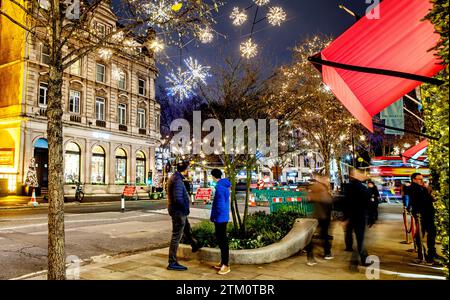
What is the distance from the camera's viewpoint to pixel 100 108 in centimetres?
3119

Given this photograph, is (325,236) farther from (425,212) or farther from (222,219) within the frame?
(222,219)

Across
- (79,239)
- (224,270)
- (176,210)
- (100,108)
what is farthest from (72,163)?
(224,270)

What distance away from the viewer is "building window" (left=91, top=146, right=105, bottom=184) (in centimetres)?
2983

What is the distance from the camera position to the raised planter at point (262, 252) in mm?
6125

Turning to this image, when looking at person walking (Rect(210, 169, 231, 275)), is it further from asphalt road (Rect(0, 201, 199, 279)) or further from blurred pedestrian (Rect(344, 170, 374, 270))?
asphalt road (Rect(0, 201, 199, 279))

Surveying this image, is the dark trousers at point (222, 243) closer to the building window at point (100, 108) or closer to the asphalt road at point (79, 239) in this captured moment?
the asphalt road at point (79, 239)

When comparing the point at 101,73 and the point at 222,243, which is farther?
the point at 101,73

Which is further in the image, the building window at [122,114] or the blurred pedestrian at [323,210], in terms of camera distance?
the building window at [122,114]

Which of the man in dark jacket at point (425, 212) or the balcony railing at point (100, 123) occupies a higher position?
the balcony railing at point (100, 123)

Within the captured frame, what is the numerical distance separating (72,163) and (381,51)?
93.1 feet

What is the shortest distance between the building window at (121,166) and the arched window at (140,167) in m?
1.75

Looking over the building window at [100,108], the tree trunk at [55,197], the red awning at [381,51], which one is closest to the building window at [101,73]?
the building window at [100,108]

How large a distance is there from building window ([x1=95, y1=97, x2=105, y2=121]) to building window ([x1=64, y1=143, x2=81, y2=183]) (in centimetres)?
386
